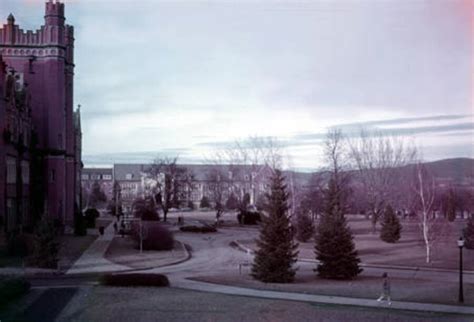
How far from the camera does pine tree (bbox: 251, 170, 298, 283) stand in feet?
78.3

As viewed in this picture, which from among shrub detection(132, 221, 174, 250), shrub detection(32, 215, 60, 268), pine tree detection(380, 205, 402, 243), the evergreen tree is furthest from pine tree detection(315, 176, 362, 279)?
pine tree detection(380, 205, 402, 243)

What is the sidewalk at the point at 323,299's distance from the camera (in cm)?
1766

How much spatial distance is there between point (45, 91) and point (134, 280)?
3120 centimetres

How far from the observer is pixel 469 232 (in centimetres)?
4106

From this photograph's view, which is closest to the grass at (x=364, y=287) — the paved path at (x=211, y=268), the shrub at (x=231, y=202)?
the paved path at (x=211, y=268)

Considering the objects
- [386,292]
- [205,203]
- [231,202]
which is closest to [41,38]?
[386,292]

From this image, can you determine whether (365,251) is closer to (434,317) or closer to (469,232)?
(469,232)

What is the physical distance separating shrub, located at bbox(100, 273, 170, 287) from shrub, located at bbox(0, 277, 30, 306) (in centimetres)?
300

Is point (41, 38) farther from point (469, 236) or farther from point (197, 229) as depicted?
point (469, 236)

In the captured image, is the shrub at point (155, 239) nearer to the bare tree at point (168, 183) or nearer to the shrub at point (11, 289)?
the shrub at point (11, 289)

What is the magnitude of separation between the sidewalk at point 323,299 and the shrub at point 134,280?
78 cm

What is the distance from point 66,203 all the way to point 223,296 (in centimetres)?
3431

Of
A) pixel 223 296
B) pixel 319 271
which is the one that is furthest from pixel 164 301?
pixel 319 271

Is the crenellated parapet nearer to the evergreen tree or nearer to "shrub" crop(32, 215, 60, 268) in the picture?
"shrub" crop(32, 215, 60, 268)
